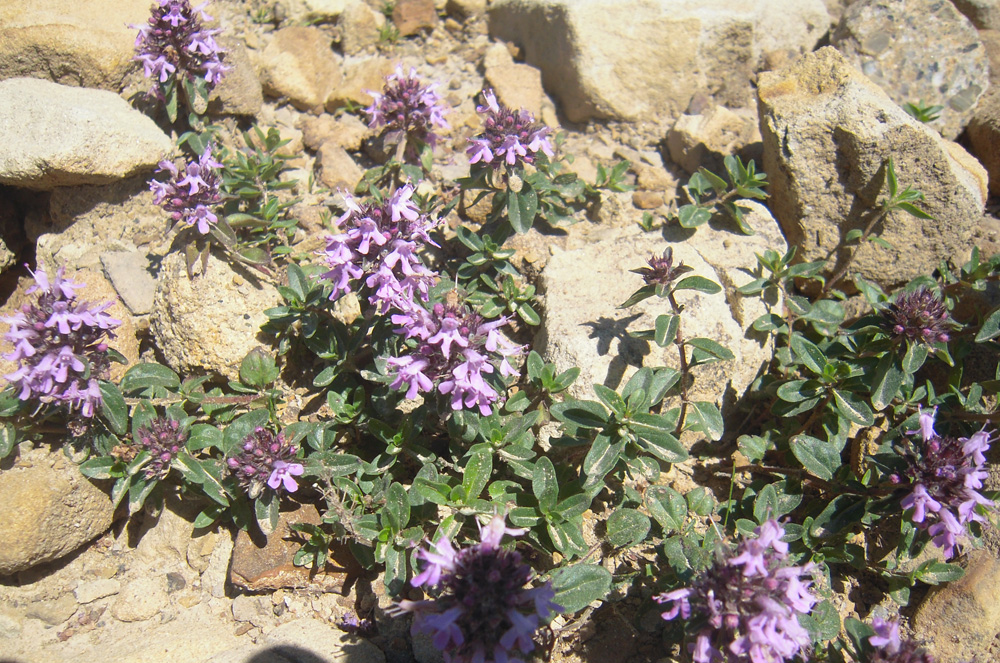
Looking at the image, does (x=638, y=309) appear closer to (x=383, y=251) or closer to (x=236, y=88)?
(x=383, y=251)

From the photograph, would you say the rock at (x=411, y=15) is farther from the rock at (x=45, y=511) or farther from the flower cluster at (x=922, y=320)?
the flower cluster at (x=922, y=320)

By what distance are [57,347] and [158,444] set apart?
2.82ft

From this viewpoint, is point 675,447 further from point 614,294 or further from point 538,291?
point 538,291

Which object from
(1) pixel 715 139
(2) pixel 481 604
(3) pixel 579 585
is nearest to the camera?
(2) pixel 481 604

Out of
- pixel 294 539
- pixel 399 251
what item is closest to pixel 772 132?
pixel 399 251

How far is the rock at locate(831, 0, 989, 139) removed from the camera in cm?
589

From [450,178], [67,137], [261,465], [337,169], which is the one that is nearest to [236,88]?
[337,169]

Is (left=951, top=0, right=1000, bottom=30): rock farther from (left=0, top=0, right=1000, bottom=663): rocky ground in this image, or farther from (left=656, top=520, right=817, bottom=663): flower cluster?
(left=656, top=520, right=817, bottom=663): flower cluster

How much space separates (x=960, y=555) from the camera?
13.2 ft

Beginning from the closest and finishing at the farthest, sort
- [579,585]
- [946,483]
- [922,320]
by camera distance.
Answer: [946,483]
[579,585]
[922,320]

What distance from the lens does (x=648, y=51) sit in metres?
6.12

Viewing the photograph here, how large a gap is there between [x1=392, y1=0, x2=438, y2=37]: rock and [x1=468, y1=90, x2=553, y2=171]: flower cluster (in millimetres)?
2823

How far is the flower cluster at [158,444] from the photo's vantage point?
4.05 m

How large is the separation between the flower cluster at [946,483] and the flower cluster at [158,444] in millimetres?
4443
